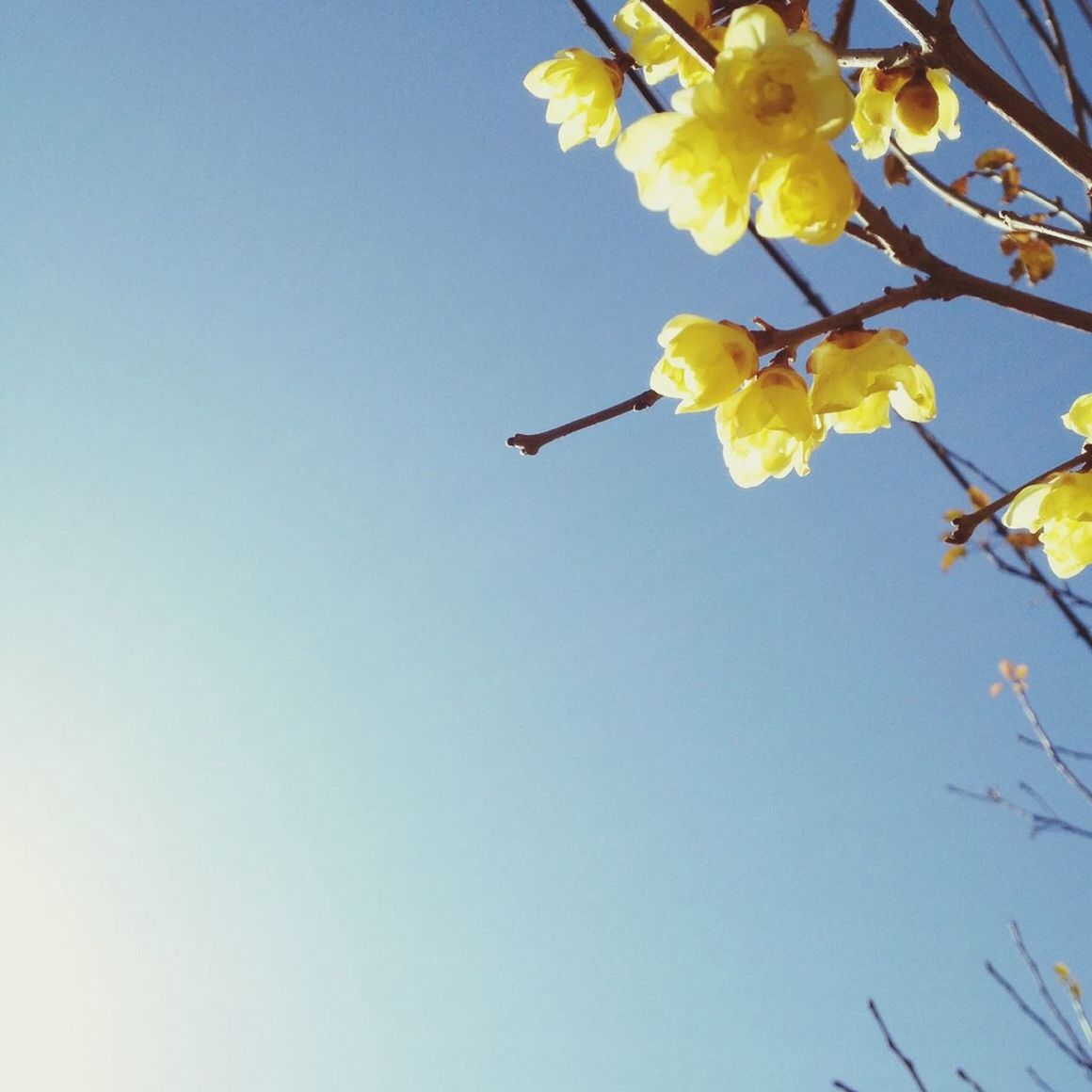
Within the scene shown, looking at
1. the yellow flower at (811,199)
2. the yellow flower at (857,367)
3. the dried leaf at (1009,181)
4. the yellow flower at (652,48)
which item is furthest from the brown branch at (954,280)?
the dried leaf at (1009,181)

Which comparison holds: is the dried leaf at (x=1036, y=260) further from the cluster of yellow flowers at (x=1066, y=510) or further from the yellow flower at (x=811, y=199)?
the yellow flower at (x=811, y=199)

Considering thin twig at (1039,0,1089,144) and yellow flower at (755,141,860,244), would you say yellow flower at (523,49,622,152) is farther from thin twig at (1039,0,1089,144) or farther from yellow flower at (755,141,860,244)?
thin twig at (1039,0,1089,144)

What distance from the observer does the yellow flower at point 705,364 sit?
126 cm

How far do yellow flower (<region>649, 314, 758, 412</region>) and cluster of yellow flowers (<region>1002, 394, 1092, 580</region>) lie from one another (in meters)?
0.60

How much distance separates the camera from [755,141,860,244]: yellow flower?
1.04 metres

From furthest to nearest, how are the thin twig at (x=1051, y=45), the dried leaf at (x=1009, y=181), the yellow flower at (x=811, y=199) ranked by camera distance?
the dried leaf at (x=1009, y=181) → the thin twig at (x=1051, y=45) → the yellow flower at (x=811, y=199)

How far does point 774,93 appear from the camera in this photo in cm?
108

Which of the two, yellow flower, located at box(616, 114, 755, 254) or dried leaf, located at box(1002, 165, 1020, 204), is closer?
yellow flower, located at box(616, 114, 755, 254)

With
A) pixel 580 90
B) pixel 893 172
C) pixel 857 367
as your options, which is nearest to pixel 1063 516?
pixel 857 367

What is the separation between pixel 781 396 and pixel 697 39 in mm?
520

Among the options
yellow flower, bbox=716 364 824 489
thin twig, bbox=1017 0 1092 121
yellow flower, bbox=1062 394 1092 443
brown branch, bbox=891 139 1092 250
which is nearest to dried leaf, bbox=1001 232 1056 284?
thin twig, bbox=1017 0 1092 121

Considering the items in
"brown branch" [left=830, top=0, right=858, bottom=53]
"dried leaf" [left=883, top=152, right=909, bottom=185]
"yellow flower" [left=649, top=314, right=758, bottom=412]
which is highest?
"dried leaf" [left=883, top=152, right=909, bottom=185]

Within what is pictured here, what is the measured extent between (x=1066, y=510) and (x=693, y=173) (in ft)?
2.98

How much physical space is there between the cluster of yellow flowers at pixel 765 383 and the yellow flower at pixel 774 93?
0.29 meters
